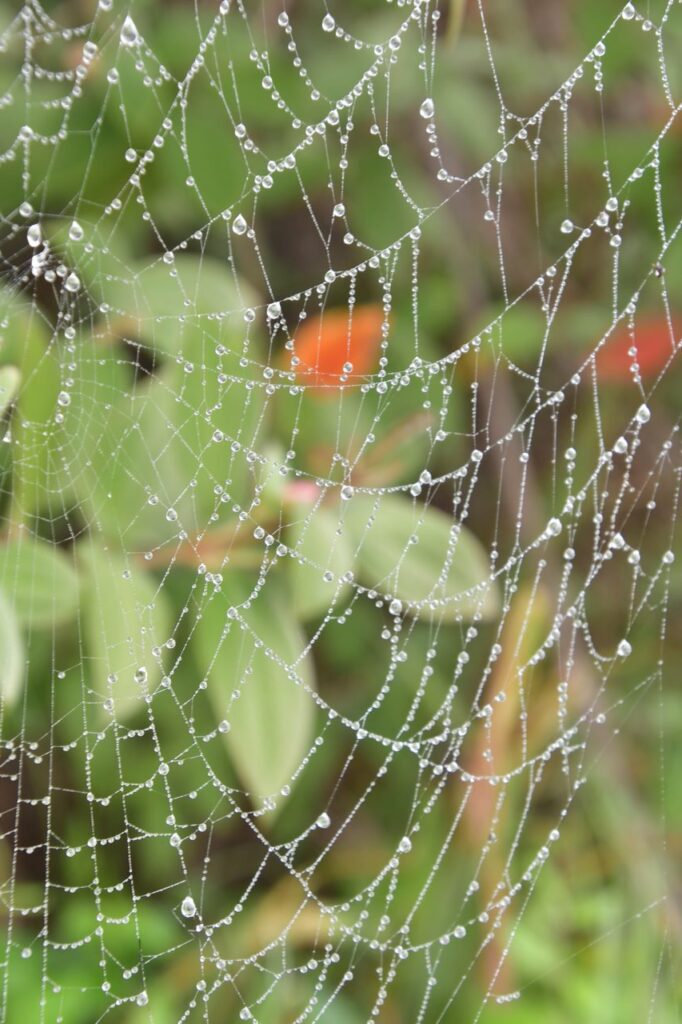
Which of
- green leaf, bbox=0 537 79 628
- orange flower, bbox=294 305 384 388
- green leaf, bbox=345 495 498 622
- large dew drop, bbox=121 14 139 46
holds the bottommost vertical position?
green leaf, bbox=0 537 79 628

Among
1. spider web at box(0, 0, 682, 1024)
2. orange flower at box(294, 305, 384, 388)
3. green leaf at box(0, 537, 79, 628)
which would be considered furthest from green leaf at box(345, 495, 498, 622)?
green leaf at box(0, 537, 79, 628)

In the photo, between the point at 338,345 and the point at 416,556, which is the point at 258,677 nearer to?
the point at 416,556

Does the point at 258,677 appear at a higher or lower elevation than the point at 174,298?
lower

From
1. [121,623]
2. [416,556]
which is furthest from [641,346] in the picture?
[121,623]

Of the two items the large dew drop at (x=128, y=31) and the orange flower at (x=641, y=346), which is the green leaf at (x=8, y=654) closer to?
the large dew drop at (x=128, y=31)

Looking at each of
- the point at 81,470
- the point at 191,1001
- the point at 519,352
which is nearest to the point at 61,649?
the point at 81,470

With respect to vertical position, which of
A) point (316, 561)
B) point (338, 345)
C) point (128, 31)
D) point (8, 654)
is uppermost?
point (128, 31)

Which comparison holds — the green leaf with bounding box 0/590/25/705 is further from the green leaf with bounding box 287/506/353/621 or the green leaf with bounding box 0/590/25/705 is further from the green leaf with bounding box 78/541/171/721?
the green leaf with bounding box 287/506/353/621

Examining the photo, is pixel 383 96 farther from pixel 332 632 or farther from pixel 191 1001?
pixel 191 1001
